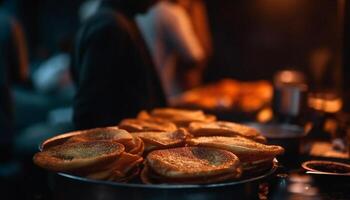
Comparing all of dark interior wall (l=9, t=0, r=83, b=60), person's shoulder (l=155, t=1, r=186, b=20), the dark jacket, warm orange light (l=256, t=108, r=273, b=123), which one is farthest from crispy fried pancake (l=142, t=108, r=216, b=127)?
dark interior wall (l=9, t=0, r=83, b=60)

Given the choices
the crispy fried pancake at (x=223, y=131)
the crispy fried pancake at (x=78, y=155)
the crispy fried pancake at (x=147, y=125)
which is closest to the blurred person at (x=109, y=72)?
the crispy fried pancake at (x=147, y=125)

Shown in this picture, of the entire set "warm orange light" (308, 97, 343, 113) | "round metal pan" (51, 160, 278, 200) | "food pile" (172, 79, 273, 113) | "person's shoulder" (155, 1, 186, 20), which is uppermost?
"person's shoulder" (155, 1, 186, 20)

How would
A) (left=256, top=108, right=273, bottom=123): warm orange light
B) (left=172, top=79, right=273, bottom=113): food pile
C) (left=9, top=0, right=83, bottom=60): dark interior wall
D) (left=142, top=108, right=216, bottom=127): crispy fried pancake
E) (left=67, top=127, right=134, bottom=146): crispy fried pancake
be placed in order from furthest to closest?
1. (left=9, top=0, right=83, bottom=60): dark interior wall
2. (left=172, top=79, right=273, bottom=113): food pile
3. (left=256, top=108, right=273, bottom=123): warm orange light
4. (left=142, top=108, right=216, bottom=127): crispy fried pancake
5. (left=67, top=127, right=134, bottom=146): crispy fried pancake

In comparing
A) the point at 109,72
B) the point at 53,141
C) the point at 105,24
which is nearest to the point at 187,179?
the point at 53,141

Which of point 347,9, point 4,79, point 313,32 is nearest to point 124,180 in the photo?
point 347,9

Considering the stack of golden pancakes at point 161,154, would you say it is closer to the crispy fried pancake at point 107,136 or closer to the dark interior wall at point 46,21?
the crispy fried pancake at point 107,136

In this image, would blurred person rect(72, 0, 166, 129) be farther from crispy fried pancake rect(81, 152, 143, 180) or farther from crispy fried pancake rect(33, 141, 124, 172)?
crispy fried pancake rect(81, 152, 143, 180)

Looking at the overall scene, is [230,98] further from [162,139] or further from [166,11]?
[162,139]
